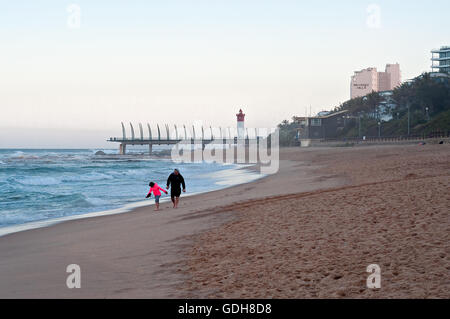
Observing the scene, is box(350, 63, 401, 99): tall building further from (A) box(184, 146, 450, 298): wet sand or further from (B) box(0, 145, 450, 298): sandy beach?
(A) box(184, 146, 450, 298): wet sand

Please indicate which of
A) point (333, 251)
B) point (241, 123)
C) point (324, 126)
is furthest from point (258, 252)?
point (241, 123)

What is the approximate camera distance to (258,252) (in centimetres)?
695

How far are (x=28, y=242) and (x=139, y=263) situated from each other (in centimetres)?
403

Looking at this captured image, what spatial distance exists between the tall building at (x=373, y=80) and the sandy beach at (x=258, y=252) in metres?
171

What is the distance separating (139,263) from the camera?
6.99 meters

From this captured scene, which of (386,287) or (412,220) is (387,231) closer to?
(412,220)

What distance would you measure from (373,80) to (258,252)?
183 metres

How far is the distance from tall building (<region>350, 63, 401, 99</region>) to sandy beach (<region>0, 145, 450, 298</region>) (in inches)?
6744

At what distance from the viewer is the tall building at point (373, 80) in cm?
17675

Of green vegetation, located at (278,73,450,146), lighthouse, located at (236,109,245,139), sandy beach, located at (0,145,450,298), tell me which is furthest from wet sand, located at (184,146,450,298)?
lighthouse, located at (236,109,245,139)

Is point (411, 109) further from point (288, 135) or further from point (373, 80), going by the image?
point (373, 80)
